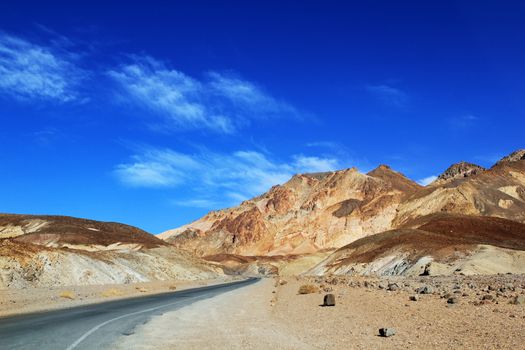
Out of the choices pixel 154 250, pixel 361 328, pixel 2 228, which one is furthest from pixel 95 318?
pixel 2 228

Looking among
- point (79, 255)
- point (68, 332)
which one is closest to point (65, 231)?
point (79, 255)

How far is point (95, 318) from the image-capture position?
20.8 metres

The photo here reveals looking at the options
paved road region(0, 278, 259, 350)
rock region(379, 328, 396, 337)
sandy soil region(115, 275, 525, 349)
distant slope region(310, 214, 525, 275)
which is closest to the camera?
sandy soil region(115, 275, 525, 349)

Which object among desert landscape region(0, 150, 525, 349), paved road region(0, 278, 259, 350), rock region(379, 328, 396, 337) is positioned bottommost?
paved road region(0, 278, 259, 350)

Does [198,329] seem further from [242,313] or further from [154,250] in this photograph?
[154,250]

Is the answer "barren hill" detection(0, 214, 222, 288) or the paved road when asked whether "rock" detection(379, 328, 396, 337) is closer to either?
the paved road

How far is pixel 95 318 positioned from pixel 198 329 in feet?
19.9

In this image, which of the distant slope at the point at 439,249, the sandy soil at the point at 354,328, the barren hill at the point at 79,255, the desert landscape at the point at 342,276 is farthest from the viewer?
the distant slope at the point at 439,249

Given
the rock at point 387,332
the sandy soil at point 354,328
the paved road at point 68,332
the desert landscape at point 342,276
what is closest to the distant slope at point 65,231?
the desert landscape at point 342,276

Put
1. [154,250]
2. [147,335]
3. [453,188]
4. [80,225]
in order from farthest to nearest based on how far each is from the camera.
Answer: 1. [453,188]
2. [80,225]
3. [154,250]
4. [147,335]

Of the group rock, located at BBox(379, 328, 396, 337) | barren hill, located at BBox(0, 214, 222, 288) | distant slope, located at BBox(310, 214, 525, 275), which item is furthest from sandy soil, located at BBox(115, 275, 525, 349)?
distant slope, located at BBox(310, 214, 525, 275)

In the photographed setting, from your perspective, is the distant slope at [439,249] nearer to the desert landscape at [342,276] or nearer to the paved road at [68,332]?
the desert landscape at [342,276]

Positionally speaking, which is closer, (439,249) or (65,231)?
(439,249)

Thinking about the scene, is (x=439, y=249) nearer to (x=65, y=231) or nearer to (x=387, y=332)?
(x=387, y=332)
